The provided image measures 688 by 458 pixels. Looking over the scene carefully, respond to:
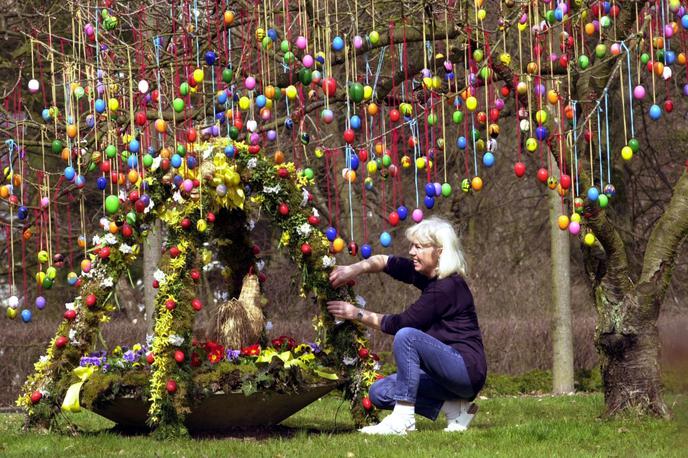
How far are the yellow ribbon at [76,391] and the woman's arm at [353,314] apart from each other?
1.44 meters

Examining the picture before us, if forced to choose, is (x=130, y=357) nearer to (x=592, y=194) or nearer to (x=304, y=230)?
(x=304, y=230)

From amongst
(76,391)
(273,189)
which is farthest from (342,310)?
(76,391)

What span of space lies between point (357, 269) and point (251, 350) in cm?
78

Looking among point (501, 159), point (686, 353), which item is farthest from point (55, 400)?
point (501, 159)

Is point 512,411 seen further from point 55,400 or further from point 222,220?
point 55,400

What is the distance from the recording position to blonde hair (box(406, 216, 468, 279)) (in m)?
6.13

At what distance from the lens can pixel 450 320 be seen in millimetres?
6129

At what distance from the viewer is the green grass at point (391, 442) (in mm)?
5425

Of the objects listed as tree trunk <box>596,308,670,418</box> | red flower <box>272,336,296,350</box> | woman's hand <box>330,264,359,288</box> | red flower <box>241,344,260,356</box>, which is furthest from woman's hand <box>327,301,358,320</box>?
tree trunk <box>596,308,670,418</box>

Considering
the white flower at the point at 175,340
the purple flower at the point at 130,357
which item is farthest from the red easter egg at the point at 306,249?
the purple flower at the point at 130,357

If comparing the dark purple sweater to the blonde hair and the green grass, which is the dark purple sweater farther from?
the green grass

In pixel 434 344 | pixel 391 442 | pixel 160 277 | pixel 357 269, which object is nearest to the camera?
pixel 391 442

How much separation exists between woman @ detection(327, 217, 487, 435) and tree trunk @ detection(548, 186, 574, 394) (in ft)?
14.4

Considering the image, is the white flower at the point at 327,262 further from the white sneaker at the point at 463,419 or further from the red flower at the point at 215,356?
the white sneaker at the point at 463,419
